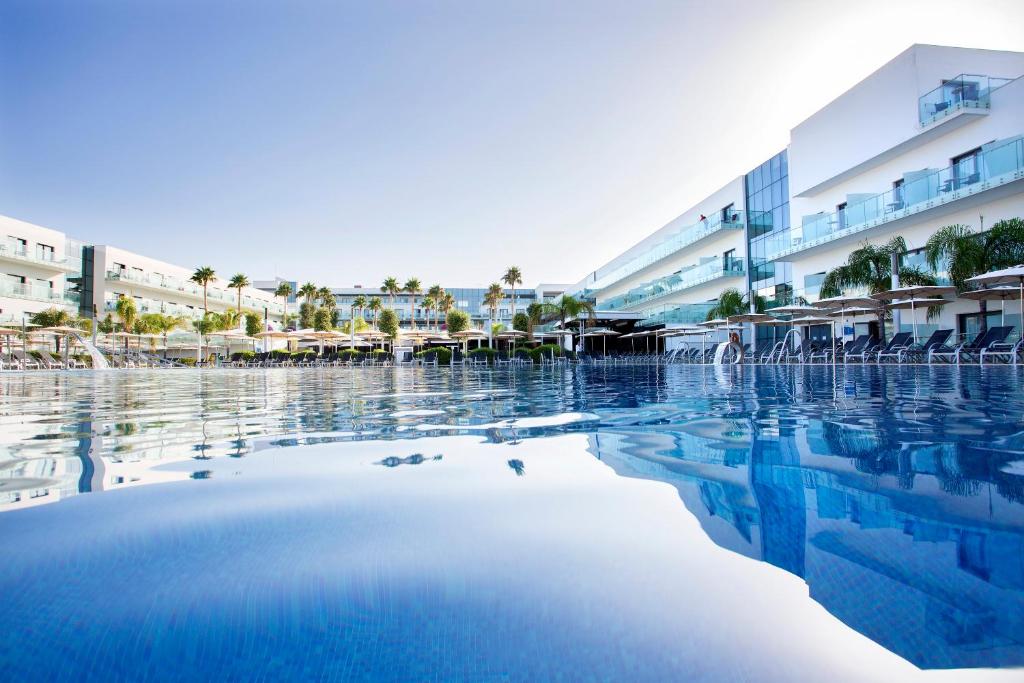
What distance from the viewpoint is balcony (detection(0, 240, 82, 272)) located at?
32.9 meters

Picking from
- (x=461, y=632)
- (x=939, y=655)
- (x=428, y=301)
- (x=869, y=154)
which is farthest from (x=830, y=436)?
(x=428, y=301)

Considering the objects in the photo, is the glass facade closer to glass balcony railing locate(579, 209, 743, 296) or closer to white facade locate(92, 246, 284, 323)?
glass balcony railing locate(579, 209, 743, 296)

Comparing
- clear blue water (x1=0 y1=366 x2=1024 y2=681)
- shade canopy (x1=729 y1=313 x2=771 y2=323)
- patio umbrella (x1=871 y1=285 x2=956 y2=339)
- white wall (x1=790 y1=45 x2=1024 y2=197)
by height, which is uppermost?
white wall (x1=790 y1=45 x2=1024 y2=197)

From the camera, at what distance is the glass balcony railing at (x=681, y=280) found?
30.4m

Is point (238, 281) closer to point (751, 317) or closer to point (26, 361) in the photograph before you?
point (26, 361)

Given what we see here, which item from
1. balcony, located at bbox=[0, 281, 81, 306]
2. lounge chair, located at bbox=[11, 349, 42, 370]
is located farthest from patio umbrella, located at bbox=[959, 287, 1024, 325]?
balcony, located at bbox=[0, 281, 81, 306]

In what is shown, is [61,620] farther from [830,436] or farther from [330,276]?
[330,276]

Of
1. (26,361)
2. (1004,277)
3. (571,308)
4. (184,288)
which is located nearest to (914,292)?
(1004,277)

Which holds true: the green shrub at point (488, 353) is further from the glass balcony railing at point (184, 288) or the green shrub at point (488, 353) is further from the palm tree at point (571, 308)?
the glass balcony railing at point (184, 288)

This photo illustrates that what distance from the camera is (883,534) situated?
1.44 meters

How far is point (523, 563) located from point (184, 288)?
188ft

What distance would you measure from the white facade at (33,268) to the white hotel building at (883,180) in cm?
3677

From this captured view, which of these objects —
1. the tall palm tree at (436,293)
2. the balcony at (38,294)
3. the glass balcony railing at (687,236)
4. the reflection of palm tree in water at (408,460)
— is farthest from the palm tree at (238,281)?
the reflection of palm tree in water at (408,460)

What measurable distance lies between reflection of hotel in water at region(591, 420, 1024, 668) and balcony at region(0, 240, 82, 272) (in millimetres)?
42577
